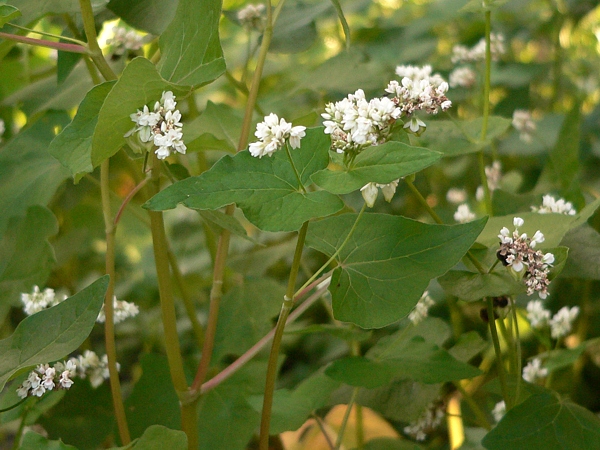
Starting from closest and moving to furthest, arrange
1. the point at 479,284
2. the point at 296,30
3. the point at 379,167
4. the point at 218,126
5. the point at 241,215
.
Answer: the point at 379,167
the point at 479,284
the point at 218,126
the point at 296,30
the point at 241,215

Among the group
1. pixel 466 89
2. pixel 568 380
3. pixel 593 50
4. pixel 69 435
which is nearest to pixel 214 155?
pixel 466 89

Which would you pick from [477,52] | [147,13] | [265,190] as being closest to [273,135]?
[265,190]

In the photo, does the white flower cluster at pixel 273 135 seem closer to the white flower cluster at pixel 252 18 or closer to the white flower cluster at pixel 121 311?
the white flower cluster at pixel 121 311

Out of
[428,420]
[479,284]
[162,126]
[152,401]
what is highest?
[162,126]

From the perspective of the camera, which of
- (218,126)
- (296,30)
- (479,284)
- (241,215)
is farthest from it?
(241,215)

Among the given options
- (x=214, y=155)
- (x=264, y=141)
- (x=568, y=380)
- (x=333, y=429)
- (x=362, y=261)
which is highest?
(x=264, y=141)

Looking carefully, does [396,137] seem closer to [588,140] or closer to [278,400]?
[278,400]

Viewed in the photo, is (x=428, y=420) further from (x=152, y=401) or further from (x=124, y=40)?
(x=124, y=40)
